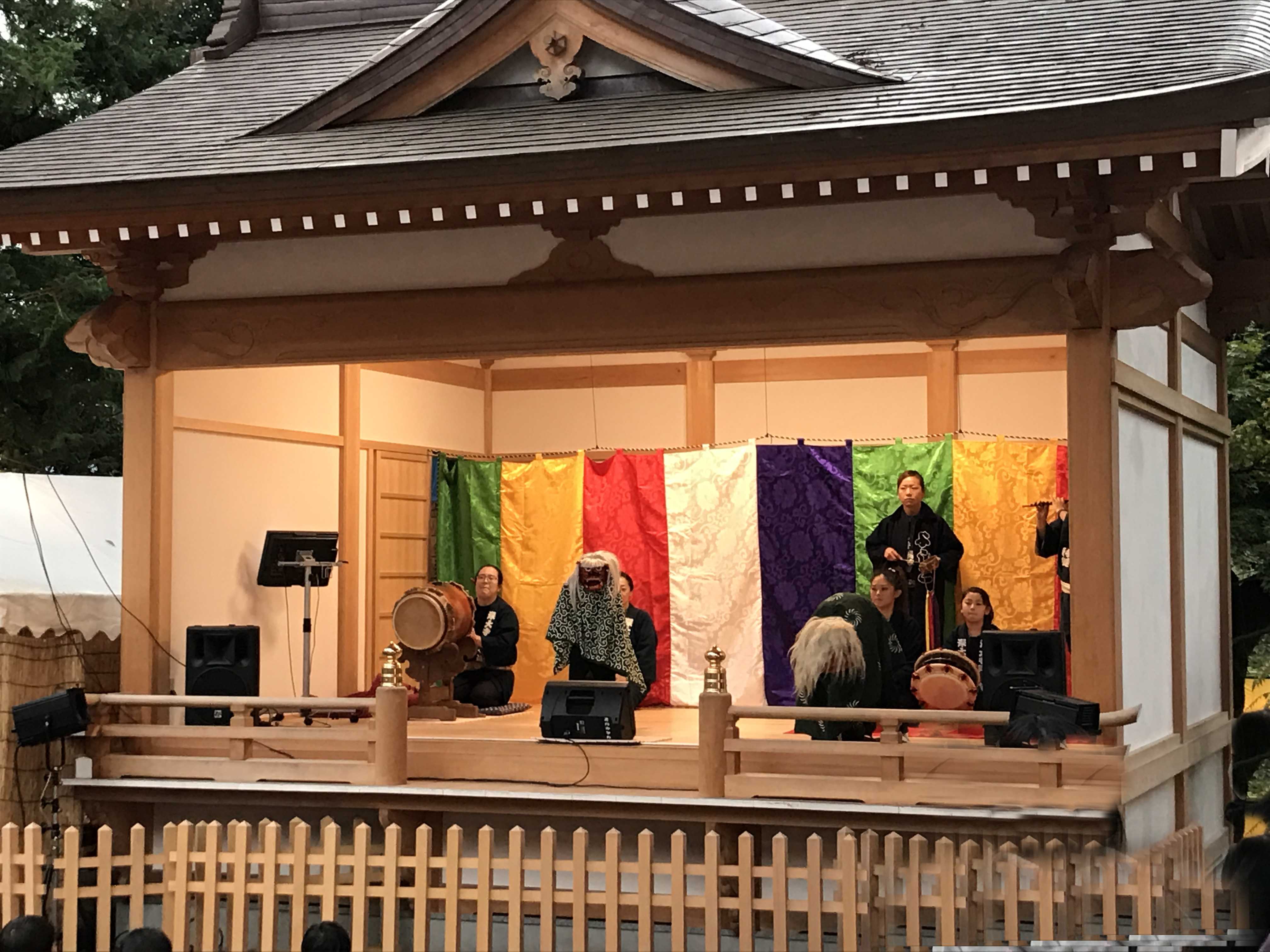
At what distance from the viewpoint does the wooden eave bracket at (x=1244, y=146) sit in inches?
258

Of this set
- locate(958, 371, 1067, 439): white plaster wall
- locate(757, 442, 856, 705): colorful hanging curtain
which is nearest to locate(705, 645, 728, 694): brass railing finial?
locate(757, 442, 856, 705): colorful hanging curtain

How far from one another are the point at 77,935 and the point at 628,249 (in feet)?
14.3

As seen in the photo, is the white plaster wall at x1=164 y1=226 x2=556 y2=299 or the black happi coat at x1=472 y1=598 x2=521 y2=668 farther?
the black happi coat at x1=472 y1=598 x2=521 y2=668

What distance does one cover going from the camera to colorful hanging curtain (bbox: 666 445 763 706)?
1127cm

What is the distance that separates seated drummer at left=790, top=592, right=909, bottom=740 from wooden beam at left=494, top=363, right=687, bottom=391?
442 centimetres

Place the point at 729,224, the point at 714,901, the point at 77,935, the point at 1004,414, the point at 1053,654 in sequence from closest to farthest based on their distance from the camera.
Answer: the point at 714,901 → the point at 77,935 → the point at 1053,654 → the point at 729,224 → the point at 1004,414

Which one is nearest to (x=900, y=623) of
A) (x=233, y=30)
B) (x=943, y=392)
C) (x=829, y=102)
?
(x=943, y=392)

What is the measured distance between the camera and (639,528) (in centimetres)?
1179

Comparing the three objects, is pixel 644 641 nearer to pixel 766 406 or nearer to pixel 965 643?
pixel 965 643

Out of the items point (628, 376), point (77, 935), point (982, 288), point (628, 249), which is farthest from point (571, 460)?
point (77, 935)

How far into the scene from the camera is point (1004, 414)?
453 inches

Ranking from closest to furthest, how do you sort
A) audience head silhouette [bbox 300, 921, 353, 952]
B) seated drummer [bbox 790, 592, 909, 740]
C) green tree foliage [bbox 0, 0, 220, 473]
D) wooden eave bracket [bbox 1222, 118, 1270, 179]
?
audience head silhouette [bbox 300, 921, 353, 952], wooden eave bracket [bbox 1222, 118, 1270, 179], seated drummer [bbox 790, 592, 909, 740], green tree foliage [bbox 0, 0, 220, 473]

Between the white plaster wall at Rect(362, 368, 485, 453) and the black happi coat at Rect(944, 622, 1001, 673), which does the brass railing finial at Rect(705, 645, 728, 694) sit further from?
the white plaster wall at Rect(362, 368, 485, 453)

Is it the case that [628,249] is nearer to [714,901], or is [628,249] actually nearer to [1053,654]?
[1053,654]
